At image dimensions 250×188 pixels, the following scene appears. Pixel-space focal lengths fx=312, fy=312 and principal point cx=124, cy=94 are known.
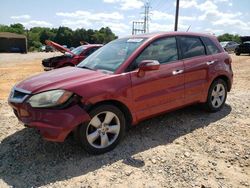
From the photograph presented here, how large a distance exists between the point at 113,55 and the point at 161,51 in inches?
32.5

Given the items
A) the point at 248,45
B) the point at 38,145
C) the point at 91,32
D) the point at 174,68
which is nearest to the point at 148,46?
the point at 174,68

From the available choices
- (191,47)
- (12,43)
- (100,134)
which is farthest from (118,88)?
(12,43)

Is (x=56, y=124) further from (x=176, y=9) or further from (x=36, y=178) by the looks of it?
(x=176, y=9)

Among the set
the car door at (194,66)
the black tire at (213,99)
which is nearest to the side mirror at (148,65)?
the car door at (194,66)

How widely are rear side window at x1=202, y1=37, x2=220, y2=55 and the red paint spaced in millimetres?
140

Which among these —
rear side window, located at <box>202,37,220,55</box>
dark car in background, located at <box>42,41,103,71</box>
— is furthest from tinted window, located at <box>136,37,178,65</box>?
dark car in background, located at <box>42,41,103,71</box>

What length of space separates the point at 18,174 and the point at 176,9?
29.7 meters

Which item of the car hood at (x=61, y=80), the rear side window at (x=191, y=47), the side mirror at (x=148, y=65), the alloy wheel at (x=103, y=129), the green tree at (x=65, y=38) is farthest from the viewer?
the green tree at (x=65, y=38)

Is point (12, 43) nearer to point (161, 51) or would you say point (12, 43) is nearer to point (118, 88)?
point (161, 51)

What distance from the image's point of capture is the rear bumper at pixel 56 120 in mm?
4070

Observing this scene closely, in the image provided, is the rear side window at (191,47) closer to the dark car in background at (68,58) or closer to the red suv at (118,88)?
the red suv at (118,88)

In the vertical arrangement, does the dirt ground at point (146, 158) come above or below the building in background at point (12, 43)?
above

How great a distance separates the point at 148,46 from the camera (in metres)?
5.11

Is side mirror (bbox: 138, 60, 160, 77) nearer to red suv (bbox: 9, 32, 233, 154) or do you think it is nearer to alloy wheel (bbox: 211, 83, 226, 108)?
red suv (bbox: 9, 32, 233, 154)
